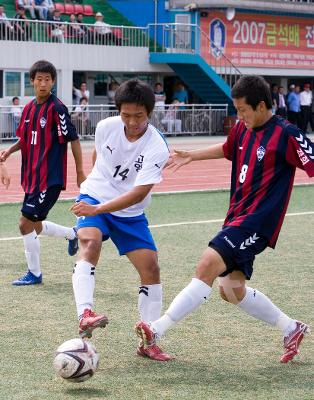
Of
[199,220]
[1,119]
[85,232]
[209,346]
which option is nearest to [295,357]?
[209,346]

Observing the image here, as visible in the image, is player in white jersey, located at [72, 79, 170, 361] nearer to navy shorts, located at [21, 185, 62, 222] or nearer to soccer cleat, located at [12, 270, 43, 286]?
navy shorts, located at [21, 185, 62, 222]

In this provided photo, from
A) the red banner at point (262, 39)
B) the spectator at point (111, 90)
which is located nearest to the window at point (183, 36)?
the red banner at point (262, 39)

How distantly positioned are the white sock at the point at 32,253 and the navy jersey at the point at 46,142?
453 mm

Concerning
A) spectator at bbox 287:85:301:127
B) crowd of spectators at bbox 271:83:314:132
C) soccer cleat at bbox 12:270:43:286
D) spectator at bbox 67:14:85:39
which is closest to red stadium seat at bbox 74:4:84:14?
spectator at bbox 67:14:85:39

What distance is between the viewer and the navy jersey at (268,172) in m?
6.07

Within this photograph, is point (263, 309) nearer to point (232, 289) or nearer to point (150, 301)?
point (232, 289)

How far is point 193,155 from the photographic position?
653 centimetres

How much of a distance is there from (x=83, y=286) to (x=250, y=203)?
118 centimetres

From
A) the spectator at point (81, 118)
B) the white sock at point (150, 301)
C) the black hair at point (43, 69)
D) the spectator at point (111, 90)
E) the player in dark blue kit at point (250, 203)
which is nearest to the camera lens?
the player in dark blue kit at point (250, 203)

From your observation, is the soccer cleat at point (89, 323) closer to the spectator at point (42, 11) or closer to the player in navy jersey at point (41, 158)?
the player in navy jersey at point (41, 158)

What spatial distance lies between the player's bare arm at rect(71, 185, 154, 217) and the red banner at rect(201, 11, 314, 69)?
100.0 ft

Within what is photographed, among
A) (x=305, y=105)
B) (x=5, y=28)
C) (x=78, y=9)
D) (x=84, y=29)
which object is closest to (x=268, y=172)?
(x=5, y=28)

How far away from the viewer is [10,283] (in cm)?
897

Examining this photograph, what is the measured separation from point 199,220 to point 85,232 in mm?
7514
